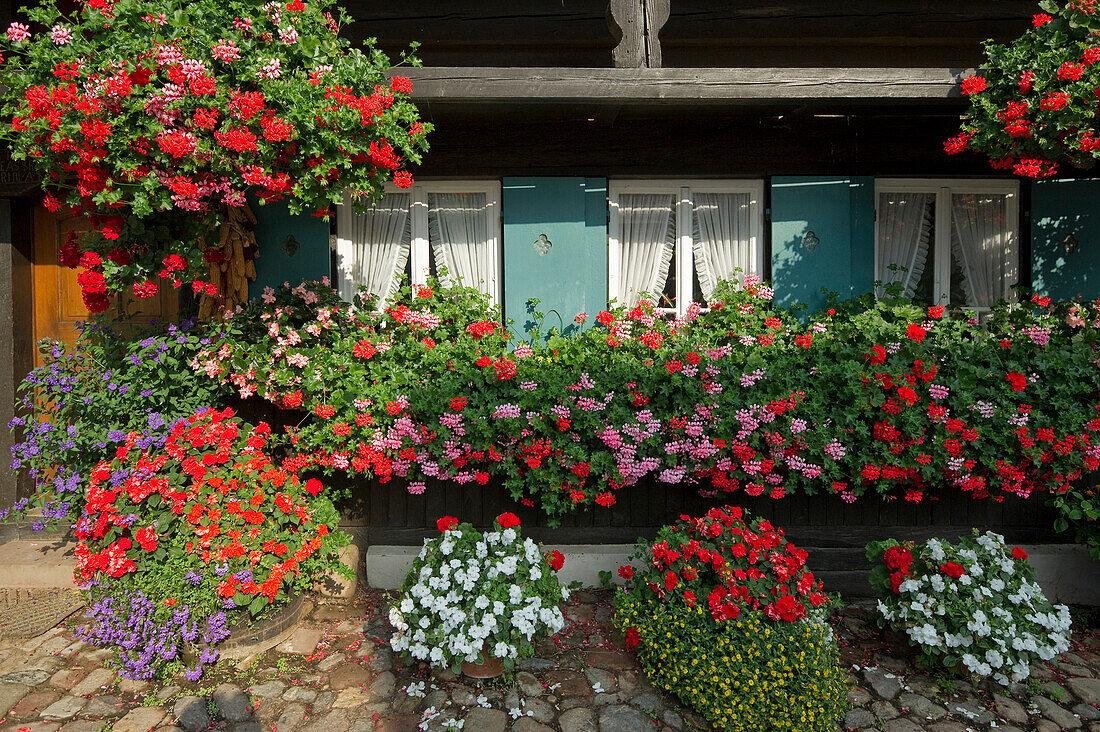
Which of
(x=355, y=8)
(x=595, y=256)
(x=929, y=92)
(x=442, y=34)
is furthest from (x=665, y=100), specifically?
(x=355, y=8)

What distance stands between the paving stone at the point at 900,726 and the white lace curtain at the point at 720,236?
295 cm

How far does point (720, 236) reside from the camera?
5012 mm

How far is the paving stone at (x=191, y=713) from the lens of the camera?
3029 mm

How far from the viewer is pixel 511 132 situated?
4.77 m

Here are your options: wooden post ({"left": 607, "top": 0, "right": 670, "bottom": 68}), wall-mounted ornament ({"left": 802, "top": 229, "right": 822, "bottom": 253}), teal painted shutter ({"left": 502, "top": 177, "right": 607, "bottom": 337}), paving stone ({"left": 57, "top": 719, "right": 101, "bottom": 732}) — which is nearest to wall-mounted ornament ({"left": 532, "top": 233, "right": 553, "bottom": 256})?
teal painted shutter ({"left": 502, "top": 177, "right": 607, "bottom": 337})

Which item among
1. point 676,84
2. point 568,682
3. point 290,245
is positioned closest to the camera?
point 568,682

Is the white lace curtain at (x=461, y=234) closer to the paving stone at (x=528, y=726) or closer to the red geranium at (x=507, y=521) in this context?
the red geranium at (x=507, y=521)

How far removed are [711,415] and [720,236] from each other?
1.72m

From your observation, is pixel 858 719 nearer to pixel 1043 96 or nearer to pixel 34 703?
pixel 1043 96

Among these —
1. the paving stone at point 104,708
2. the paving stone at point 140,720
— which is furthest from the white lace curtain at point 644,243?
the paving stone at point 104,708

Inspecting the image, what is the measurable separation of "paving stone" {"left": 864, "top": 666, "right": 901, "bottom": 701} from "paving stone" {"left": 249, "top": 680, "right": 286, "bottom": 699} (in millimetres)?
2993

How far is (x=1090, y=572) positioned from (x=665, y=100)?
4118 millimetres

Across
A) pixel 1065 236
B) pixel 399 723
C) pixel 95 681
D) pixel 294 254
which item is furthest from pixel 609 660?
pixel 1065 236

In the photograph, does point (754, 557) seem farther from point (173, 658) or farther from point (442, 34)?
point (442, 34)
